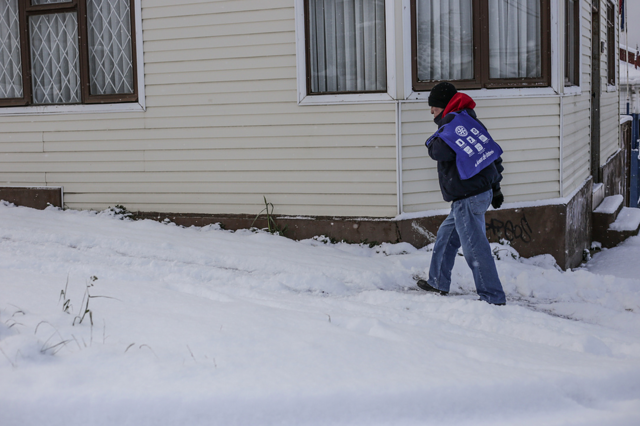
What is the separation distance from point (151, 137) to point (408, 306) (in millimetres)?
4031

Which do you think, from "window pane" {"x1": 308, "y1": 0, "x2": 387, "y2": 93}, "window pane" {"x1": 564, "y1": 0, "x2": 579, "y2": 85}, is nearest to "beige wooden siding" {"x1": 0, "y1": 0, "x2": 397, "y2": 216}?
"window pane" {"x1": 308, "y1": 0, "x2": 387, "y2": 93}

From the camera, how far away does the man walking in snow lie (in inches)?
197

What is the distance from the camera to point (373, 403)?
9.64ft

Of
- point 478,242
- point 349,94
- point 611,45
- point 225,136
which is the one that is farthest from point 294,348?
point 611,45

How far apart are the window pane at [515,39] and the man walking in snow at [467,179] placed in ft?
7.23

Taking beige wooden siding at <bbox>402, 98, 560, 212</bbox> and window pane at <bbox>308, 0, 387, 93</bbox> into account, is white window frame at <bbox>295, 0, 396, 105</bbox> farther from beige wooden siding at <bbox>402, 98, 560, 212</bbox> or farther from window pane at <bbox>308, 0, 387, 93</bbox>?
beige wooden siding at <bbox>402, 98, 560, 212</bbox>

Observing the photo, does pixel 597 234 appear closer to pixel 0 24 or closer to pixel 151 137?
pixel 151 137

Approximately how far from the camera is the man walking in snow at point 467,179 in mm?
5000

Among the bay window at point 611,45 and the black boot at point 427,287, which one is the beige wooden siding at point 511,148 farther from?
the bay window at point 611,45

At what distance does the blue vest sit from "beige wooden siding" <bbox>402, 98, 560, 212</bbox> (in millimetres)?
1765

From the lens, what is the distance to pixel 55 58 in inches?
318

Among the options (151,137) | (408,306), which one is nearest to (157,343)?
(408,306)

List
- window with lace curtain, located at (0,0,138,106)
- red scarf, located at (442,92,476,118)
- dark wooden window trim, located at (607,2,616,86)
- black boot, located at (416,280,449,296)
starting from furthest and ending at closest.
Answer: dark wooden window trim, located at (607,2,616,86) < window with lace curtain, located at (0,0,138,106) < black boot, located at (416,280,449,296) < red scarf, located at (442,92,476,118)

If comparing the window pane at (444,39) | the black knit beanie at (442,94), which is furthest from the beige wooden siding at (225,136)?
the black knit beanie at (442,94)
